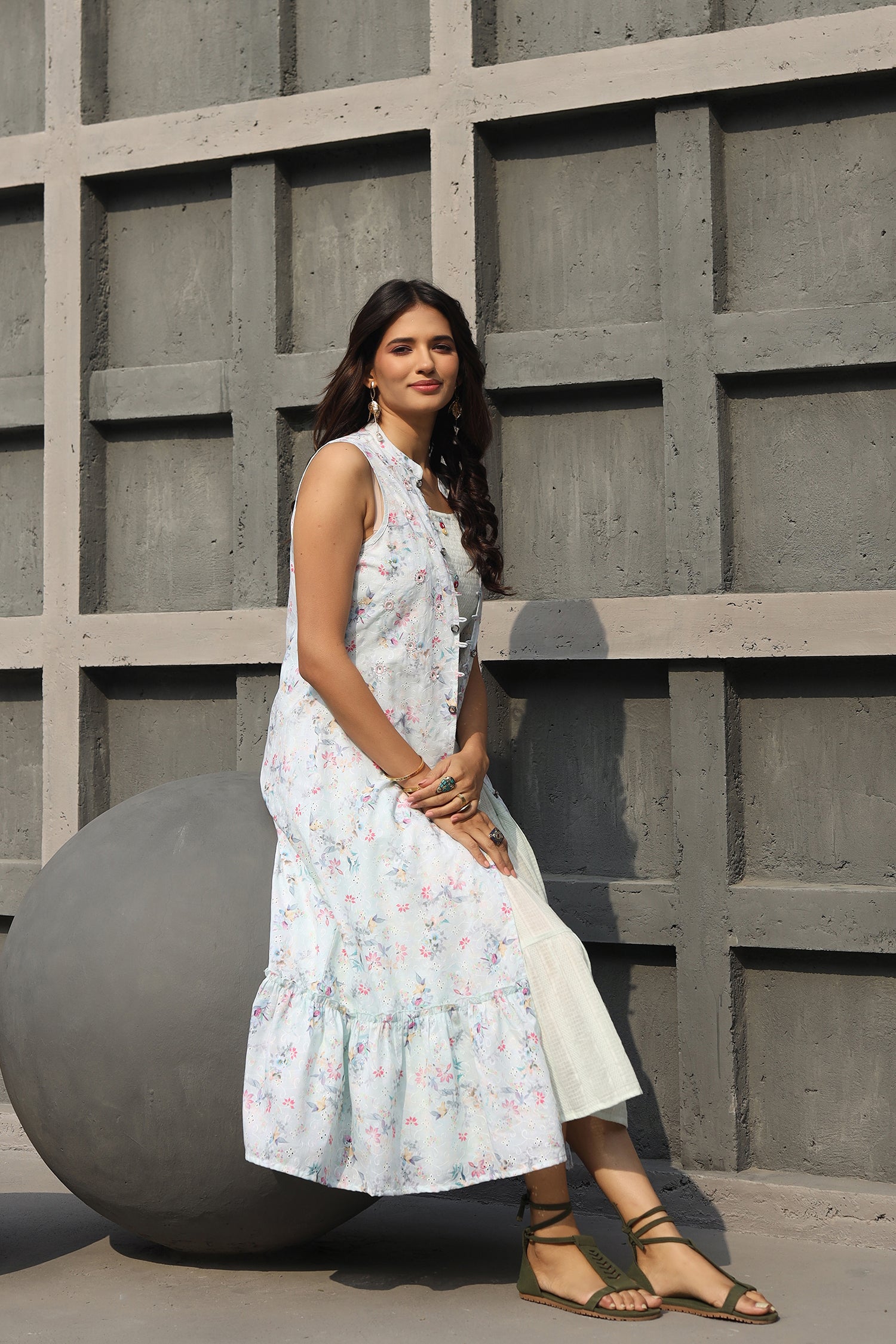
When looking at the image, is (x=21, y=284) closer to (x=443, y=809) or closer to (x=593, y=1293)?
(x=443, y=809)

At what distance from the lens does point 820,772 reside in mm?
3836

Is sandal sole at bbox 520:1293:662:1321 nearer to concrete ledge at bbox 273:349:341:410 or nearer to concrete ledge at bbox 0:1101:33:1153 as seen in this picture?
concrete ledge at bbox 0:1101:33:1153

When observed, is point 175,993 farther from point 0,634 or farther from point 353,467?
point 0,634

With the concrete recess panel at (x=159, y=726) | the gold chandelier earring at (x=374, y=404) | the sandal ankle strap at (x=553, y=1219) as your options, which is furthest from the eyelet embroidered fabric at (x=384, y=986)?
the concrete recess panel at (x=159, y=726)

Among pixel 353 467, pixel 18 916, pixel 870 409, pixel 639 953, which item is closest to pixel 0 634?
pixel 18 916

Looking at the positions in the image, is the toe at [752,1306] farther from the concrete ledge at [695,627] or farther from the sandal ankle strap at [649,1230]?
the concrete ledge at [695,627]

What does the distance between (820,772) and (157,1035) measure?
6.24 ft

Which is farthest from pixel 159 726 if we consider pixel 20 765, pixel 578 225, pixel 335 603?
pixel 578 225

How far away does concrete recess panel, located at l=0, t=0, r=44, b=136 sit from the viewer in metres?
4.88

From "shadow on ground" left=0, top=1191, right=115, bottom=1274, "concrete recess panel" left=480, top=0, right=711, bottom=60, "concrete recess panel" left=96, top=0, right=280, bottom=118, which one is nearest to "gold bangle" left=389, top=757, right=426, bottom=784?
"shadow on ground" left=0, top=1191, right=115, bottom=1274

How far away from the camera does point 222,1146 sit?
2.93 m

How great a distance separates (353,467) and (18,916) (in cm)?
128

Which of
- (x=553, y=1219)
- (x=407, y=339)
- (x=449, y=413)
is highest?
(x=407, y=339)

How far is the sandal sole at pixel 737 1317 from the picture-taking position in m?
2.87
